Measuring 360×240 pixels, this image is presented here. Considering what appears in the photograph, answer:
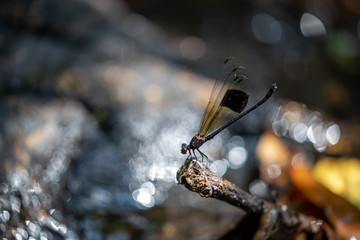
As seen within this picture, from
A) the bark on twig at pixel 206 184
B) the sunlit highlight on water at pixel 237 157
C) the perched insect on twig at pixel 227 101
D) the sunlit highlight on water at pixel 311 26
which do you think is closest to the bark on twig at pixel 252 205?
the bark on twig at pixel 206 184

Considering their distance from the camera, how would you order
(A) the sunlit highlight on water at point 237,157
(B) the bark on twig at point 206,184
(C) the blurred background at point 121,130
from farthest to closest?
(A) the sunlit highlight on water at point 237,157 < (C) the blurred background at point 121,130 < (B) the bark on twig at point 206,184

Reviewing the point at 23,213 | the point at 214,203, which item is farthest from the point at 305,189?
the point at 23,213

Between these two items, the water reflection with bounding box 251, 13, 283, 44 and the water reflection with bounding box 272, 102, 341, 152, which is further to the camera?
the water reflection with bounding box 251, 13, 283, 44

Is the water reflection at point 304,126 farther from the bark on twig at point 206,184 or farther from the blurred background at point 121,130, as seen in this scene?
the bark on twig at point 206,184

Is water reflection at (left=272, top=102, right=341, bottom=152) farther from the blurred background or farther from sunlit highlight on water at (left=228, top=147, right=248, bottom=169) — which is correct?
sunlit highlight on water at (left=228, top=147, right=248, bottom=169)

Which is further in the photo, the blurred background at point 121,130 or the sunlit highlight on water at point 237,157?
the sunlit highlight on water at point 237,157

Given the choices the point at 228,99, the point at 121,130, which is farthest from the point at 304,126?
the point at 121,130

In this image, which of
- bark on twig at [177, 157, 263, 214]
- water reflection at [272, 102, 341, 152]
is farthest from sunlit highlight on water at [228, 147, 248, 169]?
bark on twig at [177, 157, 263, 214]
